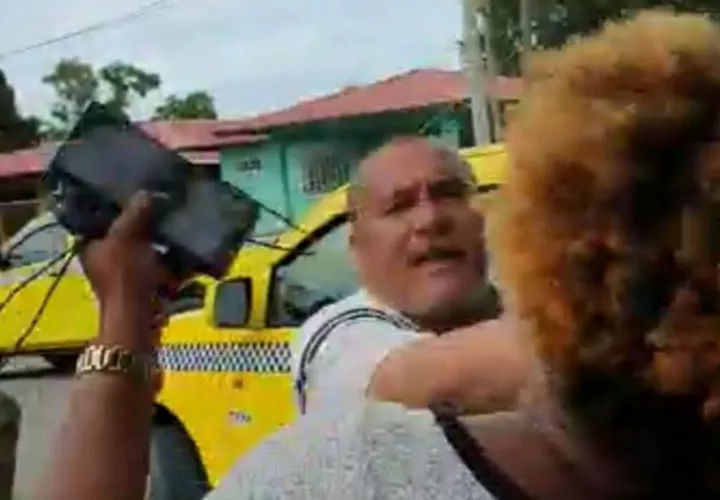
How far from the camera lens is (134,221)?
93.6 inches

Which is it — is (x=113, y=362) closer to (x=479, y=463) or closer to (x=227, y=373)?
(x=479, y=463)

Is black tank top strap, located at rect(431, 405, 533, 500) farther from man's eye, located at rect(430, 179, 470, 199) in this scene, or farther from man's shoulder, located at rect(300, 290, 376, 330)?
man's eye, located at rect(430, 179, 470, 199)

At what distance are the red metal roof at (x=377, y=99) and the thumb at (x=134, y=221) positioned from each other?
3868cm

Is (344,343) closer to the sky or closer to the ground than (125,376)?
closer to the sky

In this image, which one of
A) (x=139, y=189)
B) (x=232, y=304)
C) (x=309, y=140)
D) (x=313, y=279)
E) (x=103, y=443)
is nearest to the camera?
(x=103, y=443)

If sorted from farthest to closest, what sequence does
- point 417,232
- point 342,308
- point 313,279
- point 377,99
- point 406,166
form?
point 377,99
point 313,279
point 406,166
point 417,232
point 342,308

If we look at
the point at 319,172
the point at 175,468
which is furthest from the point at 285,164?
the point at 175,468

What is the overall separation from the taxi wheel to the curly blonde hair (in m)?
5.40

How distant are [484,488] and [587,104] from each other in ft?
1.20

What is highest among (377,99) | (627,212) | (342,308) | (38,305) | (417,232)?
(377,99)

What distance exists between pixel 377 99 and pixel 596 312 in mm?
44473

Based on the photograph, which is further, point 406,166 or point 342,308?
point 406,166

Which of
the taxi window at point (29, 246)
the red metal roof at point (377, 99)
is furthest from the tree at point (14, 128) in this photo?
the taxi window at point (29, 246)

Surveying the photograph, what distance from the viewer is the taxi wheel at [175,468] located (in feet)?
24.0
